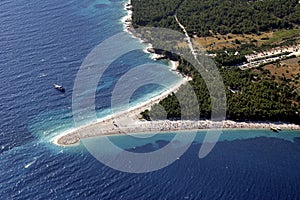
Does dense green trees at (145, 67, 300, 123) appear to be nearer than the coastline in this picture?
No

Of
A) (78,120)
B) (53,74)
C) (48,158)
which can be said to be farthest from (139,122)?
(53,74)

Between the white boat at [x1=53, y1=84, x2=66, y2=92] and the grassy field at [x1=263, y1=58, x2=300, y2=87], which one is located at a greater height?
the grassy field at [x1=263, y1=58, x2=300, y2=87]

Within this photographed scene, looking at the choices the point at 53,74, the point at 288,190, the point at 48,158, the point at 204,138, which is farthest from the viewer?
the point at 53,74

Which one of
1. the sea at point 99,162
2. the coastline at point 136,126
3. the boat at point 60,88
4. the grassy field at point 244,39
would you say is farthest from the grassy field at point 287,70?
the boat at point 60,88

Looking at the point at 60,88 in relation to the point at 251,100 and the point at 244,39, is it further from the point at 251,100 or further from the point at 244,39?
the point at 244,39

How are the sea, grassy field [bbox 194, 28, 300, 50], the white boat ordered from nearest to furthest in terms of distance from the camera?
1. the sea
2. the white boat
3. grassy field [bbox 194, 28, 300, 50]

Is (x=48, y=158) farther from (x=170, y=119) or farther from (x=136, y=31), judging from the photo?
(x=136, y=31)

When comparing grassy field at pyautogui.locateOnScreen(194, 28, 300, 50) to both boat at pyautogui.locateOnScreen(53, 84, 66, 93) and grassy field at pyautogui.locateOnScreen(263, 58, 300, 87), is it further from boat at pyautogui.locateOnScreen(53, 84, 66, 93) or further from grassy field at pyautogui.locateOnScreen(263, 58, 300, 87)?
boat at pyautogui.locateOnScreen(53, 84, 66, 93)

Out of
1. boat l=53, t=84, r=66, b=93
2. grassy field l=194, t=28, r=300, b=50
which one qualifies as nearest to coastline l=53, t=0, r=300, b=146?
boat l=53, t=84, r=66, b=93

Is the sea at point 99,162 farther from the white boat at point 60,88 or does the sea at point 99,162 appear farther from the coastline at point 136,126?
the coastline at point 136,126
